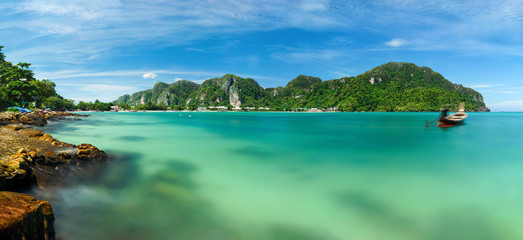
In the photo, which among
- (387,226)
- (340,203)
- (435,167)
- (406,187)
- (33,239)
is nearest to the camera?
(33,239)

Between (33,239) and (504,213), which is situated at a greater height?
(33,239)

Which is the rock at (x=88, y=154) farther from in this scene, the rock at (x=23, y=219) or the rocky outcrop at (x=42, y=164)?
the rock at (x=23, y=219)

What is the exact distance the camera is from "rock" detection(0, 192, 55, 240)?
367 cm

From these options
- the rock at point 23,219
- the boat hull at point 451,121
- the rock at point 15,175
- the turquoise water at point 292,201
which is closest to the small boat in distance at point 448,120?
the boat hull at point 451,121

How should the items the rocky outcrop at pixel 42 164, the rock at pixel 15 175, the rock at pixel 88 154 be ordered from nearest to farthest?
the rock at pixel 15 175, the rocky outcrop at pixel 42 164, the rock at pixel 88 154

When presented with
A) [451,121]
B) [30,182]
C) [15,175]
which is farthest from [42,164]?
[451,121]

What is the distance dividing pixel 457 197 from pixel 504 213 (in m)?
1.33

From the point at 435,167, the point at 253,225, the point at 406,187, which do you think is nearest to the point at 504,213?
the point at 406,187

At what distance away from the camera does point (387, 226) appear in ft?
21.2

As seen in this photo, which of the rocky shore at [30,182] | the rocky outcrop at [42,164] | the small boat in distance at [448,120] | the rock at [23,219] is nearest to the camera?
the rock at [23,219]

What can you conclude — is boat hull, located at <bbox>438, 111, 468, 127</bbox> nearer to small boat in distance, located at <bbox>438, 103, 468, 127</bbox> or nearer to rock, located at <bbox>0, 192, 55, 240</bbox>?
small boat in distance, located at <bbox>438, 103, 468, 127</bbox>

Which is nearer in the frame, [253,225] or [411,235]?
[411,235]

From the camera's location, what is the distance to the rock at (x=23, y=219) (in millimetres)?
3668

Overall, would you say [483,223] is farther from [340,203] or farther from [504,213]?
[340,203]
